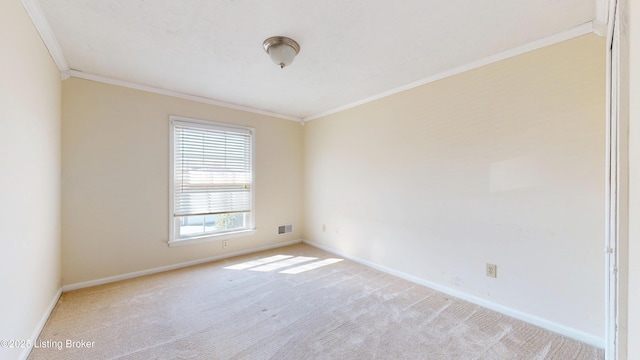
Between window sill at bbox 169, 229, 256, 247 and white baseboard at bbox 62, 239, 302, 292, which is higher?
window sill at bbox 169, 229, 256, 247

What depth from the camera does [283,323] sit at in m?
2.20

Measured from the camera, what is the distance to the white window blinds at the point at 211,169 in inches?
139

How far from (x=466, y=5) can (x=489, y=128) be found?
1.18 m

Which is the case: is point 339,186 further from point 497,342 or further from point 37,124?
point 37,124

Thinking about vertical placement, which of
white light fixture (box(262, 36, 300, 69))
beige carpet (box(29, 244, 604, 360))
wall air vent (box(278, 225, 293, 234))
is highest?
white light fixture (box(262, 36, 300, 69))

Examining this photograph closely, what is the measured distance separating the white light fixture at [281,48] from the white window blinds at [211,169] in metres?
1.97

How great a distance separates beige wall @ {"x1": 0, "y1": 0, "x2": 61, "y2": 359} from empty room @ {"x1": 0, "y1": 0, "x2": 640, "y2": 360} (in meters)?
0.02

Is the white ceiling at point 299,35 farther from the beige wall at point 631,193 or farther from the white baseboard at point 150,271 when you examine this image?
the white baseboard at point 150,271

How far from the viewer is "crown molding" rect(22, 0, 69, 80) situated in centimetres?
173

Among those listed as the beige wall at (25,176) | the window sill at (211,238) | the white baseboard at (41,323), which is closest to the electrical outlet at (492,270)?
the window sill at (211,238)

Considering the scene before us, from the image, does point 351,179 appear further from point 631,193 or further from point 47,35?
point 47,35

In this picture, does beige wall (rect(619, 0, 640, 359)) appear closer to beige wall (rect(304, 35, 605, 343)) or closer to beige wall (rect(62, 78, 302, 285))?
beige wall (rect(304, 35, 605, 343))

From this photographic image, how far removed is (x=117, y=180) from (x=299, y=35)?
277 cm

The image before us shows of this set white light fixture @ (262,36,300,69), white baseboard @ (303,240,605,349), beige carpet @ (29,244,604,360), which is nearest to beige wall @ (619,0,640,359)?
beige carpet @ (29,244,604,360)
